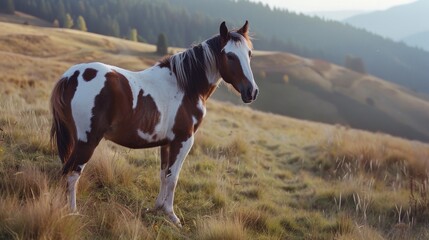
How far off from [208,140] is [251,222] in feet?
15.0

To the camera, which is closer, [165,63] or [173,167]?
[173,167]

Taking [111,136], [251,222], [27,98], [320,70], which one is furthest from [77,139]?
[320,70]

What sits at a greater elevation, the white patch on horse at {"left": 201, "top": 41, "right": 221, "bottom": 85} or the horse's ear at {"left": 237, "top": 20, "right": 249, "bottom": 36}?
the horse's ear at {"left": 237, "top": 20, "right": 249, "bottom": 36}

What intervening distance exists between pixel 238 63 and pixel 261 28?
189 metres

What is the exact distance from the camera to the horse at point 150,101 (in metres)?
3.60

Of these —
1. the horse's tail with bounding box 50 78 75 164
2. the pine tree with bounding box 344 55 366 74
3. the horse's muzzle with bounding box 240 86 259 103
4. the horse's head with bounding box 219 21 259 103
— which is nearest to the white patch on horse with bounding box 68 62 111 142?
the horse's tail with bounding box 50 78 75 164

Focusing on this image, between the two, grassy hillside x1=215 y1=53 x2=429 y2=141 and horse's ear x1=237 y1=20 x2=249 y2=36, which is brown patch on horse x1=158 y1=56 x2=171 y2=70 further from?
grassy hillside x1=215 y1=53 x2=429 y2=141

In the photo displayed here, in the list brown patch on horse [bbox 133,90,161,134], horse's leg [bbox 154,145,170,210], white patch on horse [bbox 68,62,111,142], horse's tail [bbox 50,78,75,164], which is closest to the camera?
white patch on horse [bbox 68,62,111,142]

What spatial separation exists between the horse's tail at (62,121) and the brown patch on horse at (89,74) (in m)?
0.19

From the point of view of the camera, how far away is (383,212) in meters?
6.22

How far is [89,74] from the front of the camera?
12.0ft

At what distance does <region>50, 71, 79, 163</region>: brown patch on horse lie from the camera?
361 cm

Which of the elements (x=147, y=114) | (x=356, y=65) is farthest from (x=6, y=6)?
(x=147, y=114)

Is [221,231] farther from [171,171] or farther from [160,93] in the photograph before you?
[160,93]
